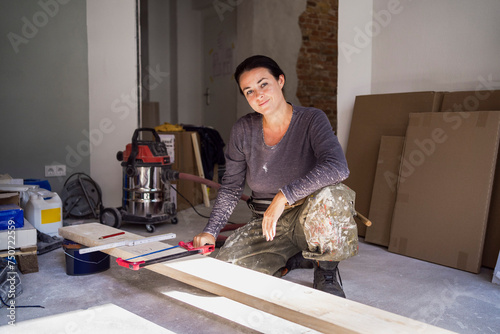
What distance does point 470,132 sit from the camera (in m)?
2.50

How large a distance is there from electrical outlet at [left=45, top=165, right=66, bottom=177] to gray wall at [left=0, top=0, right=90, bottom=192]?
41mm

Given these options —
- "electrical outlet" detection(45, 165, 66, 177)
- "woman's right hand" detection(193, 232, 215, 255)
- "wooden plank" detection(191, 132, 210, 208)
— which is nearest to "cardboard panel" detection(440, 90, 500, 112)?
"woman's right hand" detection(193, 232, 215, 255)

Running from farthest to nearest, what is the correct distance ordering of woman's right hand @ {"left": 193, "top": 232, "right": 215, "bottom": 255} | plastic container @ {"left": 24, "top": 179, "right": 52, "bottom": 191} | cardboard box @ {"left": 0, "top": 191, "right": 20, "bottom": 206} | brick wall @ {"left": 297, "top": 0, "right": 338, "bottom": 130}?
brick wall @ {"left": 297, "top": 0, "right": 338, "bottom": 130}, plastic container @ {"left": 24, "top": 179, "right": 52, "bottom": 191}, cardboard box @ {"left": 0, "top": 191, "right": 20, "bottom": 206}, woman's right hand @ {"left": 193, "top": 232, "right": 215, "bottom": 255}

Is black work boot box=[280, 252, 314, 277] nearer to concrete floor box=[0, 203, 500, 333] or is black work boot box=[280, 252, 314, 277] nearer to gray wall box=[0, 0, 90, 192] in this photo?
concrete floor box=[0, 203, 500, 333]

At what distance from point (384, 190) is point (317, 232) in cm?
125

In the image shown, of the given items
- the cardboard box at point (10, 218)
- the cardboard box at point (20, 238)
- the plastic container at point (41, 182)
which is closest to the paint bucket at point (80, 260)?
the cardboard box at point (20, 238)

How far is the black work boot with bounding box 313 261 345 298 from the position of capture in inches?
75.5

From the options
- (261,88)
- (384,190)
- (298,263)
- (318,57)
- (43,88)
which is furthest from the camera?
(318,57)

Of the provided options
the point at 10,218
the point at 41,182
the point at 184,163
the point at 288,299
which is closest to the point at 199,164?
the point at 184,163

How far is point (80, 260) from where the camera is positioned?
226 centimetres

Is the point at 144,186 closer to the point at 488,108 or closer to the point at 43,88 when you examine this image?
the point at 43,88

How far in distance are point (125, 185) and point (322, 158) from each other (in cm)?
220

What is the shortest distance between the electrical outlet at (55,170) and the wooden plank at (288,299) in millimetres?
2416

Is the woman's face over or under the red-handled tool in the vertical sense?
over
